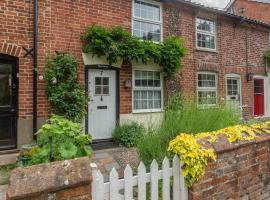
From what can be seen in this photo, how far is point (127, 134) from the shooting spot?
300 inches

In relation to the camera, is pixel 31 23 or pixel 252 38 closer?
pixel 31 23

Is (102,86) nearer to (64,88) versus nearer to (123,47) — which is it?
(123,47)

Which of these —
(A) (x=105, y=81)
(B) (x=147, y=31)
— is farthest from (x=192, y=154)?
(B) (x=147, y=31)

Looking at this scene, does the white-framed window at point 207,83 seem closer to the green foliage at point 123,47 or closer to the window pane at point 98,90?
the green foliage at point 123,47

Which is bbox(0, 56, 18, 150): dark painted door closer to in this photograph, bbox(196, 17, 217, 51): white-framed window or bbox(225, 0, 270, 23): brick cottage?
bbox(196, 17, 217, 51): white-framed window

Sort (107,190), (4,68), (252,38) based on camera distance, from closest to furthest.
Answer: (107,190) < (4,68) < (252,38)

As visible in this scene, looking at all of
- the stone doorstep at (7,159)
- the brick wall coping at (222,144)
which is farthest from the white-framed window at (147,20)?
the brick wall coping at (222,144)

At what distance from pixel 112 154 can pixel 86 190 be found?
14.2 feet

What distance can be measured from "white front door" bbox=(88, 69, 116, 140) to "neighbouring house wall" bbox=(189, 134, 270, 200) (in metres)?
4.93

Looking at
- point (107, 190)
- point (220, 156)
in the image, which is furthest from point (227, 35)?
point (107, 190)

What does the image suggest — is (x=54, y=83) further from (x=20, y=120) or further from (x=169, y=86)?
(x=169, y=86)

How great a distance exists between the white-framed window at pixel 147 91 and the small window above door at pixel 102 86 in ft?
3.24

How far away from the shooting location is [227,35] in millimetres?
11688

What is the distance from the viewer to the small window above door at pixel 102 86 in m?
7.84
